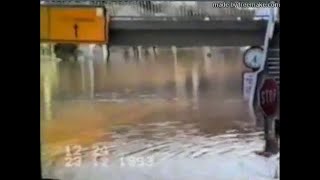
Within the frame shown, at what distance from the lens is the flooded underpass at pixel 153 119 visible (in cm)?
177

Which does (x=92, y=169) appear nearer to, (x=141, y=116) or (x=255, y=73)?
(x=141, y=116)

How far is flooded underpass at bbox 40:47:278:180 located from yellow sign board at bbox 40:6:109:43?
0.28ft

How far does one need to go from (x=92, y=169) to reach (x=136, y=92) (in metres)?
0.31

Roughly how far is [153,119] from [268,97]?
421 millimetres

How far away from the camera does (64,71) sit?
1.84 metres

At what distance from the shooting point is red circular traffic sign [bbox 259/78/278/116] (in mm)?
1526

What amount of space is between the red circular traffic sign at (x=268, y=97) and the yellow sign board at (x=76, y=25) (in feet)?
1.83

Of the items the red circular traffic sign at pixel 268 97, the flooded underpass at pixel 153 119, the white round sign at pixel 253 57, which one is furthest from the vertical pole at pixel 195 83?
the red circular traffic sign at pixel 268 97

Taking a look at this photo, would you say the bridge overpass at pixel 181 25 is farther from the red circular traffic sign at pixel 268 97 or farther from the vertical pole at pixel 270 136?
the vertical pole at pixel 270 136

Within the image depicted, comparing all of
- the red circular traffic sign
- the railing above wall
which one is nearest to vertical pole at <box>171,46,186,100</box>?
the railing above wall

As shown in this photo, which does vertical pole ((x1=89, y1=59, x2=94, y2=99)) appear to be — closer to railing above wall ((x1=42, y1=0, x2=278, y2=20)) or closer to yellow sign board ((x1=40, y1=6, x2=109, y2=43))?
yellow sign board ((x1=40, y1=6, x2=109, y2=43))

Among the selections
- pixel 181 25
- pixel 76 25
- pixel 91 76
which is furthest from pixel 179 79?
pixel 76 25
